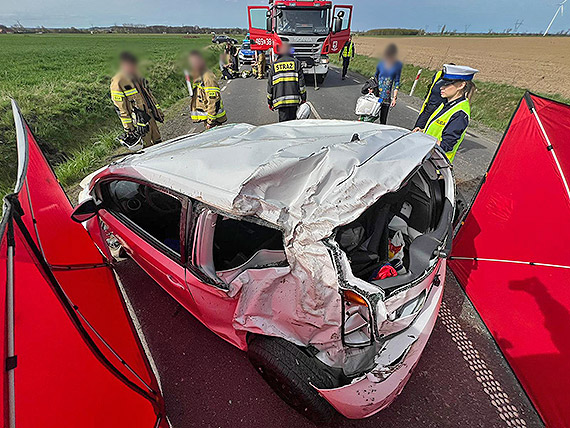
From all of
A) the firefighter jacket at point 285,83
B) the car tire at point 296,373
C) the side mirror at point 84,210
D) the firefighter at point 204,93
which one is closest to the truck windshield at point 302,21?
the firefighter jacket at point 285,83

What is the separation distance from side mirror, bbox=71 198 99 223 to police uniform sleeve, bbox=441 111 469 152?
3534mm

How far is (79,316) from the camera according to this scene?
153cm

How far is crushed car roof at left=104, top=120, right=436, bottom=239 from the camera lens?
150 cm

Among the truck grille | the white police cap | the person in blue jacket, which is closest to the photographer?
the white police cap

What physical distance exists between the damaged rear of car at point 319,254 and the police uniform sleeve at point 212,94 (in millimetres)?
3137

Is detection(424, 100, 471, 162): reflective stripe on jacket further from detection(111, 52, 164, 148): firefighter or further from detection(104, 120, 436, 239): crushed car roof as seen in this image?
detection(111, 52, 164, 148): firefighter

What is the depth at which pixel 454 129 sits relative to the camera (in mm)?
3246

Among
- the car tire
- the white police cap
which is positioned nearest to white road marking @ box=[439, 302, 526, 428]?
the car tire

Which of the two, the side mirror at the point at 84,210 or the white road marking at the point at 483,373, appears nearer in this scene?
the white road marking at the point at 483,373

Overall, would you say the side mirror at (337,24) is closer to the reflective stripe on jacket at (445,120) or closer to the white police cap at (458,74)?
the white police cap at (458,74)

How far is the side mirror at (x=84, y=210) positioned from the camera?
8.27ft

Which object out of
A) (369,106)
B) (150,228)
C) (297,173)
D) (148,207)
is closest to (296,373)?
(297,173)

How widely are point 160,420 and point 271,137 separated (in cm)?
198

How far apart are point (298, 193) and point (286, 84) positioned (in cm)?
435
